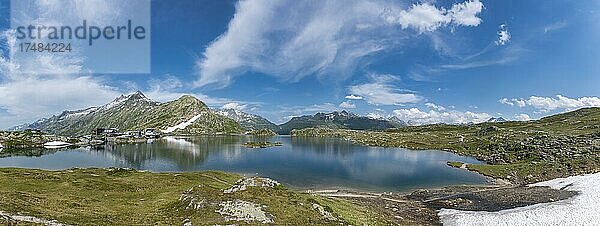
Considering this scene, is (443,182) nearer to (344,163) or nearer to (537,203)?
(537,203)

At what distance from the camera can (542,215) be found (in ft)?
184

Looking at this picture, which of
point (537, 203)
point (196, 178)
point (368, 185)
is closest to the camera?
point (537, 203)

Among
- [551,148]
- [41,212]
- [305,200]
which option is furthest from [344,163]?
[41,212]

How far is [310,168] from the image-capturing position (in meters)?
133

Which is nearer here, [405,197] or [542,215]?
[542,215]

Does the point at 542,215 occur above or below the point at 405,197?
above

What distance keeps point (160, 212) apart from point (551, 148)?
151079 millimetres

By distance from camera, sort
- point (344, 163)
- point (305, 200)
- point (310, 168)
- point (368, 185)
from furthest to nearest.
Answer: point (344, 163) → point (310, 168) → point (368, 185) → point (305, 200)

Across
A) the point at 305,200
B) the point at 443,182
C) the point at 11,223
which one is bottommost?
the point at 443,182

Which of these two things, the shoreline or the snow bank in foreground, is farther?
the shoreline

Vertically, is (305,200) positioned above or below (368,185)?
above

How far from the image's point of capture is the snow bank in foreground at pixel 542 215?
5431 centimetres

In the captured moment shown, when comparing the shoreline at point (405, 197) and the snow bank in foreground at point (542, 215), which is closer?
the snow bank in foreground at point (542, 215)

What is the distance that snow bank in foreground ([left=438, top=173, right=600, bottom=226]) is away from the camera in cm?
5431
